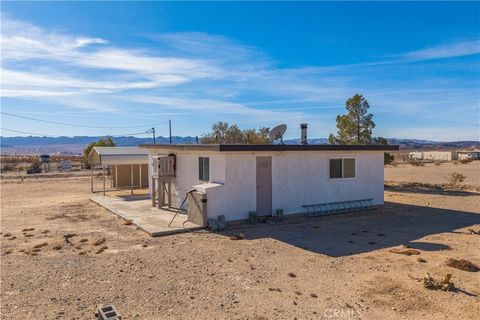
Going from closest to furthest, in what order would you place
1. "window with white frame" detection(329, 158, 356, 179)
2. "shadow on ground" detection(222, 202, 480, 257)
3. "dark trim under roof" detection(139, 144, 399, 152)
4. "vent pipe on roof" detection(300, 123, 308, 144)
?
1. "shadow on ground" detection(222, 202, 480, 257)
2. "dark trim under roof" detection(139, 144, 399, 152)
3. "window with white frame" detection(329, 158, 356, 179)
4. "vent pipe on roof" detection(300, 123, 308, 144)

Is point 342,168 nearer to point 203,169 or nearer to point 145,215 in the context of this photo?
point 203,169

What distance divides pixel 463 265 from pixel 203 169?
321 inches

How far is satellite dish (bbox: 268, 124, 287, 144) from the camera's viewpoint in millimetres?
14914

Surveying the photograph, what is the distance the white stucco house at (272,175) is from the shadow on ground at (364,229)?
2.73 feet

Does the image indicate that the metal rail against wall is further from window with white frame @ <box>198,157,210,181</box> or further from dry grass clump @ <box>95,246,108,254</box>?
dry grass clump @ <box>95,246,108,254</box>

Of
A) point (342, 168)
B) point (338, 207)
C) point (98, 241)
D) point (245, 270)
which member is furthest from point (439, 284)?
point (342, 168)

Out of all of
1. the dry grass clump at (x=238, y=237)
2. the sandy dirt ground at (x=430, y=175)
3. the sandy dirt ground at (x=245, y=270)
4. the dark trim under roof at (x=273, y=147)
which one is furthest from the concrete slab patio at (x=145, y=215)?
the sandy dirt ground at (x=430, y=175)

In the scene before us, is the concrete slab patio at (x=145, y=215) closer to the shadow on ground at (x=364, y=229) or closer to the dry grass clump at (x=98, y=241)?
the dry grass clump at (x=98, y=241)

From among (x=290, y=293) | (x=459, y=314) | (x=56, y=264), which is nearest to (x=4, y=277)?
(x=56, y=264)

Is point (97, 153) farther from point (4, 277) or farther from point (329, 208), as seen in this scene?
point (4, 277)

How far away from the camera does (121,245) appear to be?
9.88 meters

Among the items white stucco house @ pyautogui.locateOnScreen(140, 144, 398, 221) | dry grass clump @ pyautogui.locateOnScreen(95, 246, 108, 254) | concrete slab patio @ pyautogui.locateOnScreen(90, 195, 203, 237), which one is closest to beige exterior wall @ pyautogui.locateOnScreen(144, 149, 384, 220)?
white stucco house @ pyautogui.locateOnScreen(140, 144, 398, 221)

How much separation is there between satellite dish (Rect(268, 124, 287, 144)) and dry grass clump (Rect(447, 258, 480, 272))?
7.95 meters

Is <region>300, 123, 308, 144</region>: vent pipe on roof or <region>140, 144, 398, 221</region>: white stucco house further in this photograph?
<region>300, 123, 308, 144</region>: vent pipe on roof
